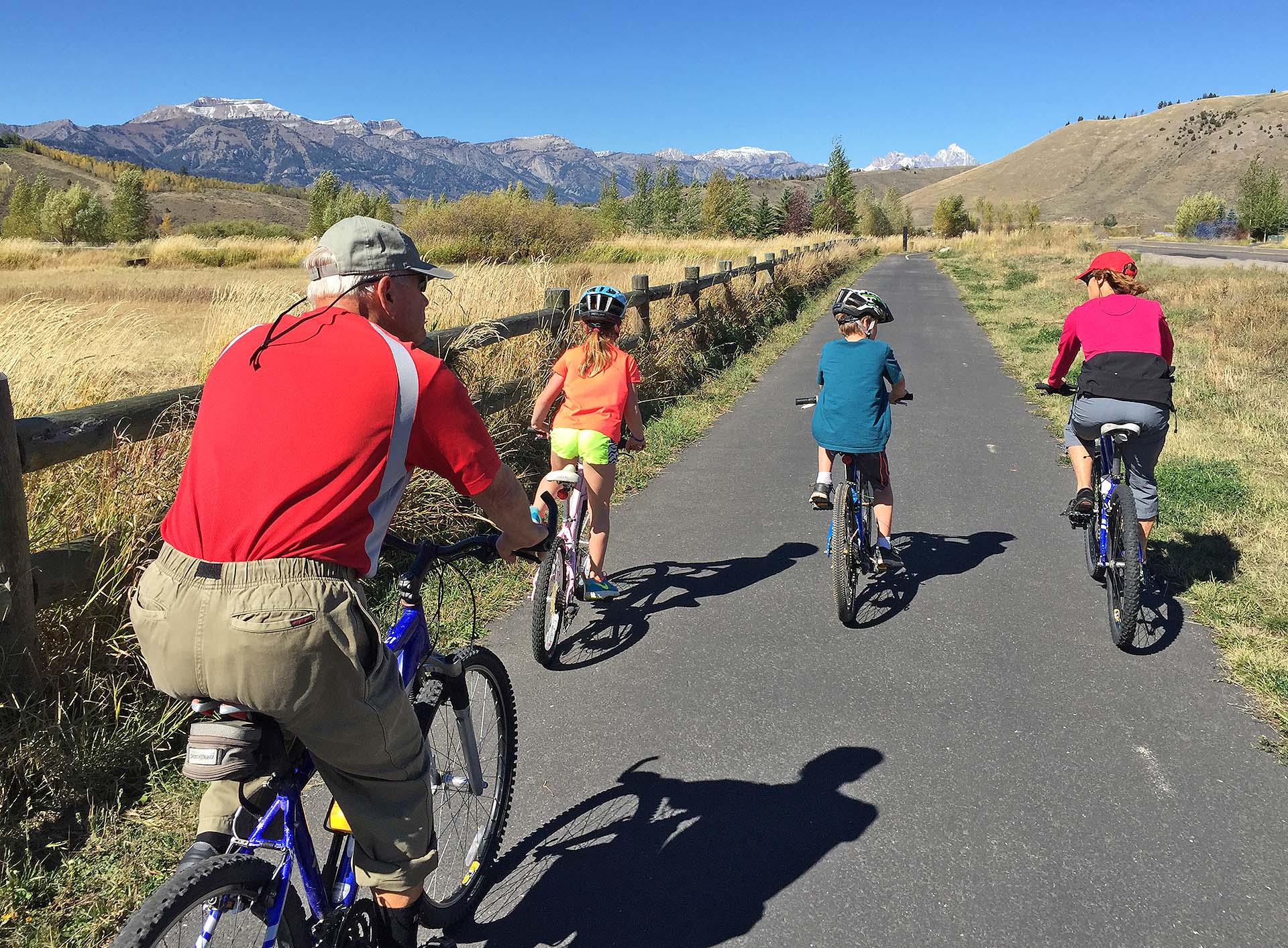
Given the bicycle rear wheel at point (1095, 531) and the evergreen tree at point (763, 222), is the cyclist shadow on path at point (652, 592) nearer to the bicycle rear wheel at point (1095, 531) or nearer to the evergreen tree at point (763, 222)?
the bicycle rear wheel at point (1095, 531)

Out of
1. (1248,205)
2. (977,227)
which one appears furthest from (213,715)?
(977,227)

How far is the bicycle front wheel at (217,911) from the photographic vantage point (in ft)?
5.22

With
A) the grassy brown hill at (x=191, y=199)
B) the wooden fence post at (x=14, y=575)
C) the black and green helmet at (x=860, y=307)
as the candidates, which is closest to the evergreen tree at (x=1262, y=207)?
the black and green helmet at (x=860, y=307)

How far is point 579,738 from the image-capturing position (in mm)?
3869

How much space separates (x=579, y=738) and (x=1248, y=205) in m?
92.3

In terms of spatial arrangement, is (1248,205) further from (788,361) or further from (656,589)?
(656,589)

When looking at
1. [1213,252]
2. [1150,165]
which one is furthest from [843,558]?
[1150,165]

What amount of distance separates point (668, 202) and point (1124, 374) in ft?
254

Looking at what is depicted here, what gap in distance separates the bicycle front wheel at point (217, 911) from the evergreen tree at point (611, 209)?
61.6m

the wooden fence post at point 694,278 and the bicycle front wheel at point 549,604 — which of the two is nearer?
the bicycle front wheel at point 549,604

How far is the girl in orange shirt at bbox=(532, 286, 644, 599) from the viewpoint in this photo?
4766mm

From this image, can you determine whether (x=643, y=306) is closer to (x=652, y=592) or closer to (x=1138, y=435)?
(x=652, y=592)

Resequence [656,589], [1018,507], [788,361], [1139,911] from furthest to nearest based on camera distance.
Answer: [788,361] < [1018,507] < [656,589] < [1139,911]

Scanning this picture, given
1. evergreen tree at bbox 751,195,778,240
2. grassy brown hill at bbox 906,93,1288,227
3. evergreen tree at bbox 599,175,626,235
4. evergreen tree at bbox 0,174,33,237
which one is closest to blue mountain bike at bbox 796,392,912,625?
evergreen tree at bbox 599,175,626,235
